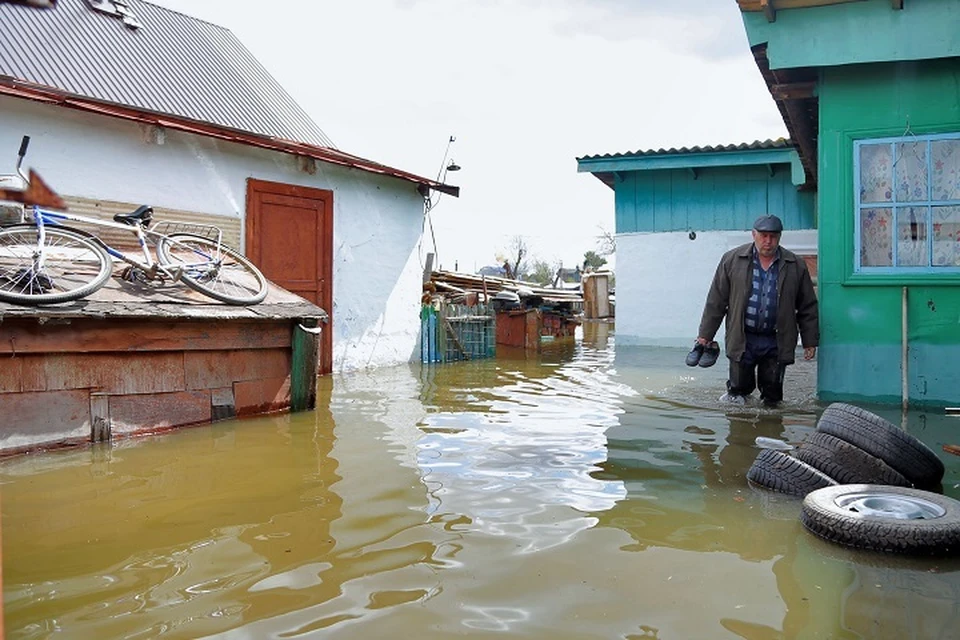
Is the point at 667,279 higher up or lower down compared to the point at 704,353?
higher up

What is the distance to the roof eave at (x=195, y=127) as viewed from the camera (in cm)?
799

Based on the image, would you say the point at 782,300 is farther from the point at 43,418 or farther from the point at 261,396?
the point at 43,418

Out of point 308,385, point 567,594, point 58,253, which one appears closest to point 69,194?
point 58,253

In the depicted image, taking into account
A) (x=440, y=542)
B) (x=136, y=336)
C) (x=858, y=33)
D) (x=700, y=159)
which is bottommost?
(x=440, y=542)

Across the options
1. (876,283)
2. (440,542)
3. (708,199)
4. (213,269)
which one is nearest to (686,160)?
(708,199)

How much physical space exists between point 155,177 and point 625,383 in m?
6.47

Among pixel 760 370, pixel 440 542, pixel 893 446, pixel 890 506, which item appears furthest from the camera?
pixel 760 370

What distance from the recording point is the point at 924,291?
684 centimetres

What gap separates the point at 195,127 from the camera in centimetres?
934

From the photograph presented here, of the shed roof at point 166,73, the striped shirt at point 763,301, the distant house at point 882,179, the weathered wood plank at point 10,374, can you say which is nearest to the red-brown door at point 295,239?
the shed roof at point 166,73

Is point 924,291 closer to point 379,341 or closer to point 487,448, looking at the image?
point 487,448

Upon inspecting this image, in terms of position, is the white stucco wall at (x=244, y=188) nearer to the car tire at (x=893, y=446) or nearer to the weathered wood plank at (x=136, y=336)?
the weathered wood plank at (x=136, y=336)

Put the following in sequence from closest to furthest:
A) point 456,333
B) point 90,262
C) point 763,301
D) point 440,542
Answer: point 440,542, point 90,262, point 763,301, point 456,333

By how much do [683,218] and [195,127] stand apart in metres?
9.70
